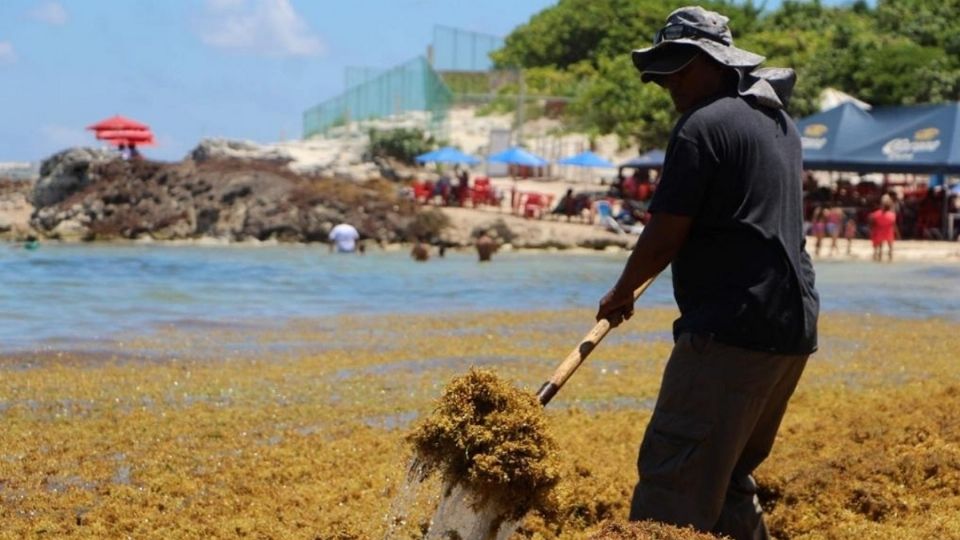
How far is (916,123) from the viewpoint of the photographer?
3759cm

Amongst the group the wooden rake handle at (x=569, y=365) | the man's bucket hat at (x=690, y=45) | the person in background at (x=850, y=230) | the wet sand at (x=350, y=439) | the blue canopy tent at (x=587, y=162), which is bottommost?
the wet sand at (x=350, y=439)

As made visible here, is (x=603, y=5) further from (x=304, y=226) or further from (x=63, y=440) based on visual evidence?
(x=63, y=440)

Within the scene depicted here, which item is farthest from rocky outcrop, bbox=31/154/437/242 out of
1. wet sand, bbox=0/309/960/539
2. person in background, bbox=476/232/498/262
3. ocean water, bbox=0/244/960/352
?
wet sand, bbox=0/309/960/539

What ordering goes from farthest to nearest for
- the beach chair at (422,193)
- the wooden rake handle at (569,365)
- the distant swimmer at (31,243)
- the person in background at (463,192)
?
1. the person in background at (463,192)
2. the beach chair at (422,193)
3. the distant swimmer at (31,243)
4. the wooden rake handle at (569,365)

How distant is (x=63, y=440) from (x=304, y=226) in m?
35.3

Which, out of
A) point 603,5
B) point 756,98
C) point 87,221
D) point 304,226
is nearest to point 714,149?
point 756,98

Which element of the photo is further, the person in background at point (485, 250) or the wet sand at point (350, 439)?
the person in background at point (485, 250)

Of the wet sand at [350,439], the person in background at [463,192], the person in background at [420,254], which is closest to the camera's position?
the wet sand at [350,439]

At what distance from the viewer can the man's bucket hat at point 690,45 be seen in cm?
525

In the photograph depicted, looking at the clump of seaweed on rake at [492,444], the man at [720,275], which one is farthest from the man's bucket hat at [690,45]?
the clump of seaweed on rake at [492,444]

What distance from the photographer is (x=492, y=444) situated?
16.5 feet

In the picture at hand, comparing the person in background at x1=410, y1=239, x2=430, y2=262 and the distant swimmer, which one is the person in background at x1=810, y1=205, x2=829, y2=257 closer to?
the person in background at x1=410, y1=239, x2=430, y2=262

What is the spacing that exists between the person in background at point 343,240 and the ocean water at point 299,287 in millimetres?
1283

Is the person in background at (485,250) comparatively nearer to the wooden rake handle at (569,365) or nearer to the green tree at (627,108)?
the green tree at (627,108)
